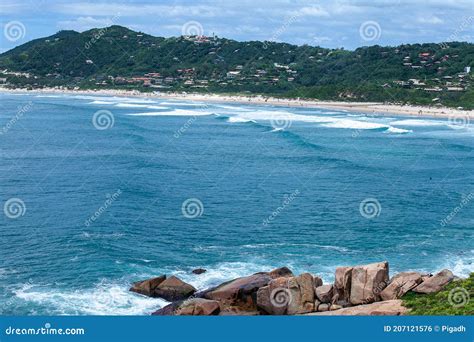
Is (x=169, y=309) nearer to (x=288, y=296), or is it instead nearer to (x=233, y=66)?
(x=288, y=296)

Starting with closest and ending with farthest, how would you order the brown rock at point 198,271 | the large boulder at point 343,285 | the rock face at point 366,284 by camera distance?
the rock face at point 366,284, the large boulder at point 343,285, the brown rock at point 198,271

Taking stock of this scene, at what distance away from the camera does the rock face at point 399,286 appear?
74.0ft

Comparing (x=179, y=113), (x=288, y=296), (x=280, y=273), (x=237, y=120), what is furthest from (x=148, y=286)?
(x=179, y=113)

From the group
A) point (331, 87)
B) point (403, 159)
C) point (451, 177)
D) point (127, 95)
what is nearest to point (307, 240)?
point (451, 177)

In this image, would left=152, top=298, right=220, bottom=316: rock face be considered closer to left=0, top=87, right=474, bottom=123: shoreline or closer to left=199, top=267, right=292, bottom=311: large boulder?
left=199, top=267, right=292, bottom=311: large boulder

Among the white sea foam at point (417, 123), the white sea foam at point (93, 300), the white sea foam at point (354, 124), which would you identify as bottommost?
the white sea foam at point (93, 300)

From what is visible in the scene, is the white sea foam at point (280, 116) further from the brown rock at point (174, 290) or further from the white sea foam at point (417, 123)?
the brown rock at point (174, 290)

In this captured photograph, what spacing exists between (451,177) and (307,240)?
20661 mm

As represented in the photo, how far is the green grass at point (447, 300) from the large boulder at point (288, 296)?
125 inches

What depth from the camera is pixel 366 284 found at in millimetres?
22812

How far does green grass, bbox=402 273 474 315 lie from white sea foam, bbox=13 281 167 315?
337 inches

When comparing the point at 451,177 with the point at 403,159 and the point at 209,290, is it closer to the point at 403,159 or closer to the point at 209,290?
the point at 403,159

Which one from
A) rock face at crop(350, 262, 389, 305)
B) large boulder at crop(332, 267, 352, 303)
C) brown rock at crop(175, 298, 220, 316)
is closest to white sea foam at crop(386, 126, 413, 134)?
rock face at crop(350, 262, 389, 305)

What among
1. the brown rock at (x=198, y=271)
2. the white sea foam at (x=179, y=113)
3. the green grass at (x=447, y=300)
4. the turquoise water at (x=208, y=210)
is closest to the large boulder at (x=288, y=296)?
the green grass at (x=447, y=300)
